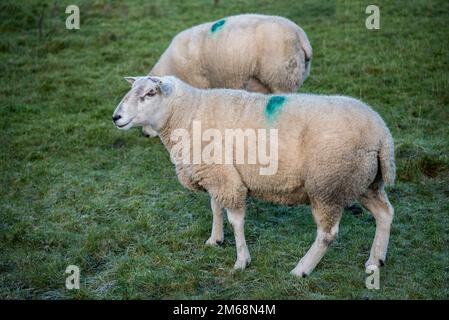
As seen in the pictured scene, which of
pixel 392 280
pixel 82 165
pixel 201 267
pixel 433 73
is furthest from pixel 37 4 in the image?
pixel 392 280

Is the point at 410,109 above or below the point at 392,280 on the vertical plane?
above

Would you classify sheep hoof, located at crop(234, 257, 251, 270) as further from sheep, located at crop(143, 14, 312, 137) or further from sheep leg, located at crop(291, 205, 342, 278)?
sheep, located at crop(143, 14, 312, 137)

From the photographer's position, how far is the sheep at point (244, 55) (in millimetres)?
8164

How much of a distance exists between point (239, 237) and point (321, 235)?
804 mm

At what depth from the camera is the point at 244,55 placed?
8.46 metres

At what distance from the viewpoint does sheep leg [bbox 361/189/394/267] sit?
17.5 feet

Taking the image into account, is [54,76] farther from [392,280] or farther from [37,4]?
[392,280]

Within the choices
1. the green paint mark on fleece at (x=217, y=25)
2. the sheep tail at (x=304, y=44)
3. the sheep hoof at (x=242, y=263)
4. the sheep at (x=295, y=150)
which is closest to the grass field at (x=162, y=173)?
the sheep hoof at (x=242, y=263)

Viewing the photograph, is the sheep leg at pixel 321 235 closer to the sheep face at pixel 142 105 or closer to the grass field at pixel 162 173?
the grass field at pixel 162 173

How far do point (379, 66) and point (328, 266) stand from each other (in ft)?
21.2

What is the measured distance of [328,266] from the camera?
17.7ft

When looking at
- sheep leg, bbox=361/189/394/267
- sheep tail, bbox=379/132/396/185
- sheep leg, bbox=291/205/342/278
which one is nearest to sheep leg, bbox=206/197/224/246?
sheep leg, bbox=291/205/342/278

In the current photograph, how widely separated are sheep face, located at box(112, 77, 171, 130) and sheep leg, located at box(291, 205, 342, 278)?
5.72 feet

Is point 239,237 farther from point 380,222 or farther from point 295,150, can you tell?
point 380,222
